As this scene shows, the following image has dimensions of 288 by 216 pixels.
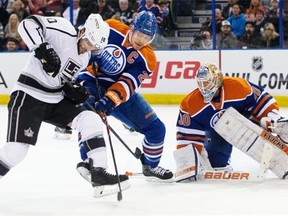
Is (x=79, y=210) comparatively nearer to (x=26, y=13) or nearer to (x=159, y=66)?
(x=159, y=66)

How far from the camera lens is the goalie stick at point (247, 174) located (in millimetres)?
4453

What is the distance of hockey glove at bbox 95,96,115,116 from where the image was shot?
422 cm

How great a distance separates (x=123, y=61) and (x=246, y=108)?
777 millimetres

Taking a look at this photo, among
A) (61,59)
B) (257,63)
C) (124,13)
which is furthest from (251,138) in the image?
(124,13)

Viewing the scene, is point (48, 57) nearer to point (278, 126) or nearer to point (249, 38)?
point (278, 126)

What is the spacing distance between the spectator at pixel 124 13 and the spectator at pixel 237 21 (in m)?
1.11

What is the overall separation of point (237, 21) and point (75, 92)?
4813 mm

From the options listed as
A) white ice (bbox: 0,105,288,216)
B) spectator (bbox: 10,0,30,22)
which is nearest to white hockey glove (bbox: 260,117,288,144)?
white ice (bbox: 0,105,288,216)

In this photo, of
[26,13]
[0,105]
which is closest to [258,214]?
[0,105]

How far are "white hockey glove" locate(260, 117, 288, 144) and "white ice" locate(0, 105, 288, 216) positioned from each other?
0.25m

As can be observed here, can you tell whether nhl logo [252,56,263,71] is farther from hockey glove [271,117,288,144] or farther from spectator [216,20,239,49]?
hockey glove [271,117,288,144]

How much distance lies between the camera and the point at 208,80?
4438 mm

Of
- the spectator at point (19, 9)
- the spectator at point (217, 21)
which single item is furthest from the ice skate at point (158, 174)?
the spectator at point (19, 9)

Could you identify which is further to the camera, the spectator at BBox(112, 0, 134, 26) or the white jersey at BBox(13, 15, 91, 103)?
the spectator at BBox(112, 0, 134, 26)
